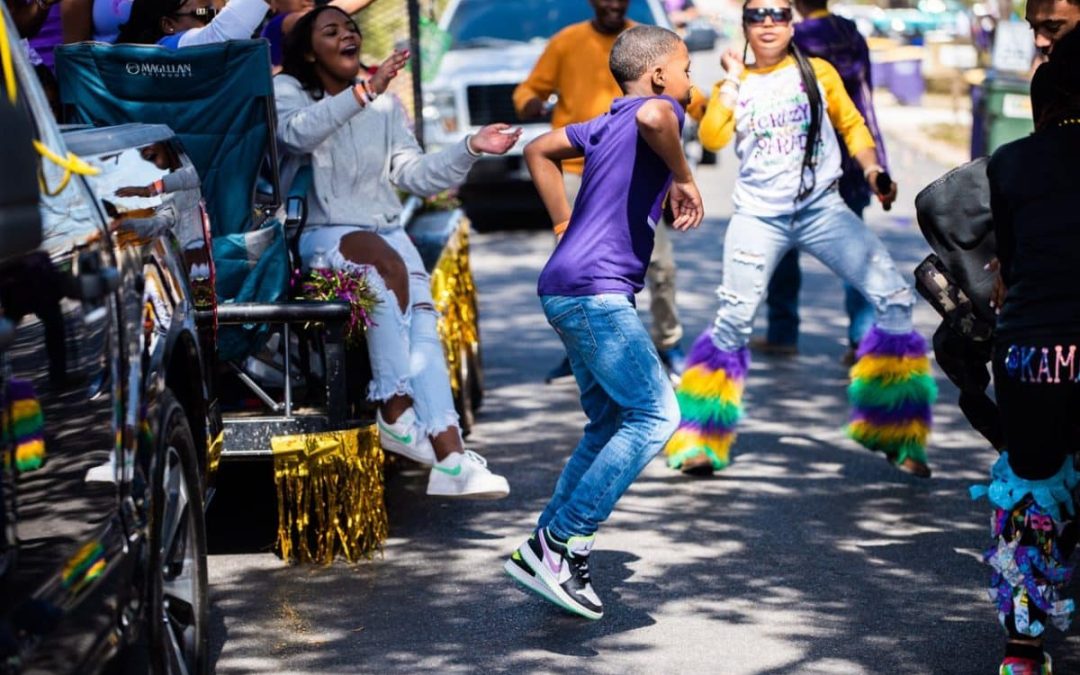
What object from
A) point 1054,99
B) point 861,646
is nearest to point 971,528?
point 861,646

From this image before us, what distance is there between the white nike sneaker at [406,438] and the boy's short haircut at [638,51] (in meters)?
1.66

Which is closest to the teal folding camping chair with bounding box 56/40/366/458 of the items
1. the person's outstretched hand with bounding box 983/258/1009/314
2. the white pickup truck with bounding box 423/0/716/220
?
the person's outstretched hand with bounding box 983/258/1009/314

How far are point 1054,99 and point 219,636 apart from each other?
2997mm

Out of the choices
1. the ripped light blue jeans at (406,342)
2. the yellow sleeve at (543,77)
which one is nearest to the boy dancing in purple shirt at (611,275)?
the ripped light blue jeans at (406,342)

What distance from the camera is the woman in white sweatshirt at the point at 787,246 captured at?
297 inches

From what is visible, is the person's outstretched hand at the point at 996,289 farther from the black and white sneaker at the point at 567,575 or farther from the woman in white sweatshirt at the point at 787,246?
the woman in white sweatshirt at the point at 787,246

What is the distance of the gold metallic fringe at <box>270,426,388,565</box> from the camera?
622cm

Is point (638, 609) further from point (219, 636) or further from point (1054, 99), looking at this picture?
point (1054, 99)

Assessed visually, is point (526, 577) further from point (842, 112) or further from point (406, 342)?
point (842, 112)

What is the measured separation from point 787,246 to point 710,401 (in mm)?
756

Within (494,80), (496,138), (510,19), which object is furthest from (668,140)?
(510,19)

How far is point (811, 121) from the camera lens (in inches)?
300

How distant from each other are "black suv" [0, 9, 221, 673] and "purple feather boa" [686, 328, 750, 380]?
308 centimetres

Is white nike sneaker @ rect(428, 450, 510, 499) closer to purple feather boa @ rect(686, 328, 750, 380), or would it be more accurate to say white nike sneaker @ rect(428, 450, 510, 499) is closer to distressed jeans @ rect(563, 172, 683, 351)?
purple feather boa @ rect(686, 328, 750, 380)
